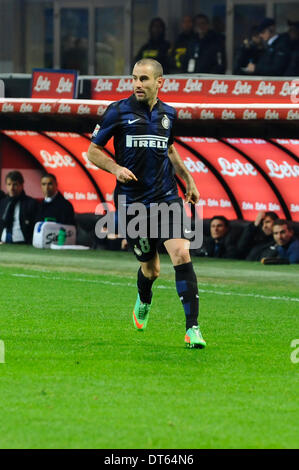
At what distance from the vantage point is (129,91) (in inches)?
738

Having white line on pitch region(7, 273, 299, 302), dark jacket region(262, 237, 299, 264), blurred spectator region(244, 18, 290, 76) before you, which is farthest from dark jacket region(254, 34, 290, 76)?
white line on pitch region(7, 273, 299, 302)

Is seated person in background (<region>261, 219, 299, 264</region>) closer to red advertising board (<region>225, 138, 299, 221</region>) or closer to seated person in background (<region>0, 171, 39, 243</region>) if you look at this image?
red advertising board (<region>225, 138, 299, 221</region>)

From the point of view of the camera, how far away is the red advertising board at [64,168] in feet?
67.4

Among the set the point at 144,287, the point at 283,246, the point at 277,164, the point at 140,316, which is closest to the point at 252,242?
the point at 283,246

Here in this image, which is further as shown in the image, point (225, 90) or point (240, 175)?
point (240, 175)

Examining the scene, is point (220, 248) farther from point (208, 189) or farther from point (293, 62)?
point (293, 62)

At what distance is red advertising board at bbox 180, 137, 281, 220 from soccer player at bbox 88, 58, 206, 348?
942 cm

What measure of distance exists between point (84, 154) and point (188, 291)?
12041 mm

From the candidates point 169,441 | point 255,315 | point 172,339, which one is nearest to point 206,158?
point 255,315

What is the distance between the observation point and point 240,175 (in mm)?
18219

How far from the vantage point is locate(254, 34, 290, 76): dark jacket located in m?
18.5

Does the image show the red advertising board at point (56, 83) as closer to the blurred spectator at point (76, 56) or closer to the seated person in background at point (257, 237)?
the seated person in background at point (257, 237)

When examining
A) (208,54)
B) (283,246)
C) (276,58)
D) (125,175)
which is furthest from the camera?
(208,54)
